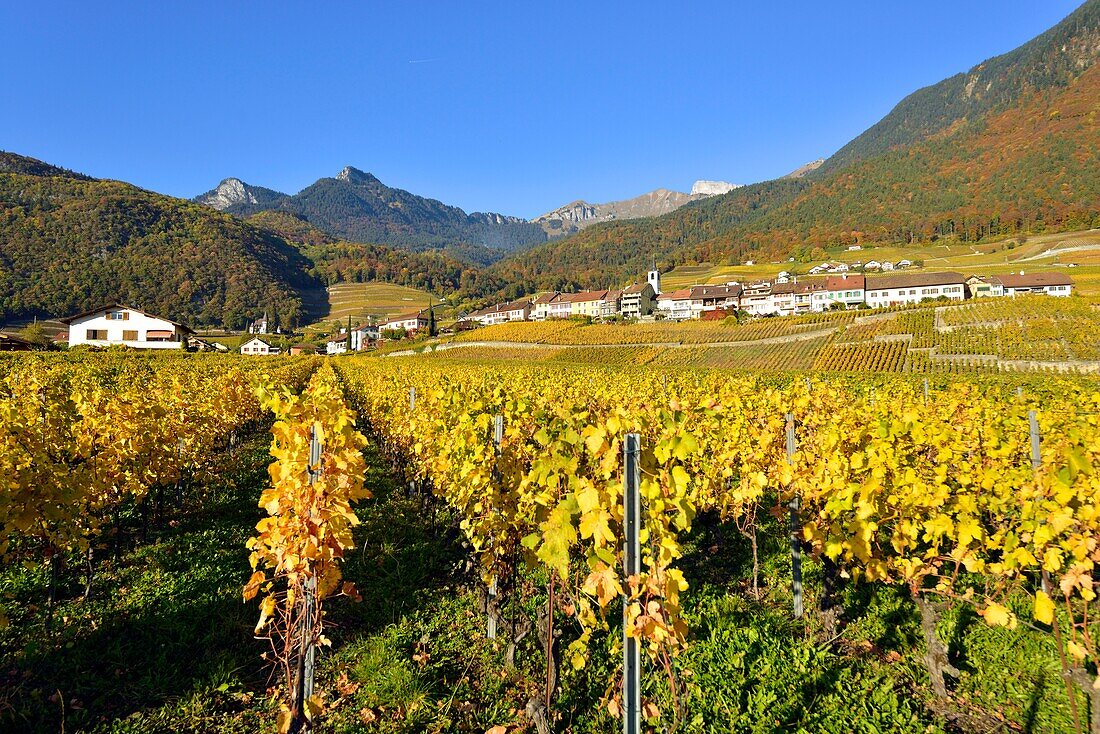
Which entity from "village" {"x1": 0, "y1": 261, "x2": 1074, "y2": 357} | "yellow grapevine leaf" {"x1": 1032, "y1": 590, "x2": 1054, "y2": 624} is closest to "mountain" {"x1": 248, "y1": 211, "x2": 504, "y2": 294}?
"village" {"x1": 0, "y1": 261, "x2": 1074, "y2": 357}

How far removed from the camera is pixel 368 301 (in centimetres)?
14275

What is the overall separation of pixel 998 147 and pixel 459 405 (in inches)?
9387

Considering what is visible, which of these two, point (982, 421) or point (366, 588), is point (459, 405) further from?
point (982, 421)

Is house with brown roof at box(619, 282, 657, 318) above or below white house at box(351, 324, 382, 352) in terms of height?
above

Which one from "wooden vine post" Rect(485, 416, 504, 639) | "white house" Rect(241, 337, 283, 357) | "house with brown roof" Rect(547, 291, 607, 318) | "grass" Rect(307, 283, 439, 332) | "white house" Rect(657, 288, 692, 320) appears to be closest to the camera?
"wooden vine post" Rect(485, 416, 504, 639)

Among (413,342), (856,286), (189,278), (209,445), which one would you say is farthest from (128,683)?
(189,278)

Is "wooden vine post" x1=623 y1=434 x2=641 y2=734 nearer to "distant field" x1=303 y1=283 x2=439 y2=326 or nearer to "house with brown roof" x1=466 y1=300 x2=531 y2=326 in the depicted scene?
"house with brown roof" x1=466 y1=300 x2=531 y2=326

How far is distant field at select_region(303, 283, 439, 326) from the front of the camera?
132m

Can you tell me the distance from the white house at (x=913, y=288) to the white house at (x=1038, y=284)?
5.45m

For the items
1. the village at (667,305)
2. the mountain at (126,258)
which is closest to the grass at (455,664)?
the village at (667,305)

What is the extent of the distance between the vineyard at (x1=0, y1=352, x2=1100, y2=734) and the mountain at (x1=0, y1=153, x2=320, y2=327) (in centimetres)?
11177

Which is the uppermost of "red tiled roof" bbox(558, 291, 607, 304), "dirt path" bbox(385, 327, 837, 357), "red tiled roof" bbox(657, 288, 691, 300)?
"red tiled roof" bbox(558, 291, 607, 304)

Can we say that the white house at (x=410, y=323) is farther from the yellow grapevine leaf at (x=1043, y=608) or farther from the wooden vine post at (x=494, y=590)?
the yellow grapevine leaf at (x=1043, y=608)

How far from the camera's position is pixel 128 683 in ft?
13.9
